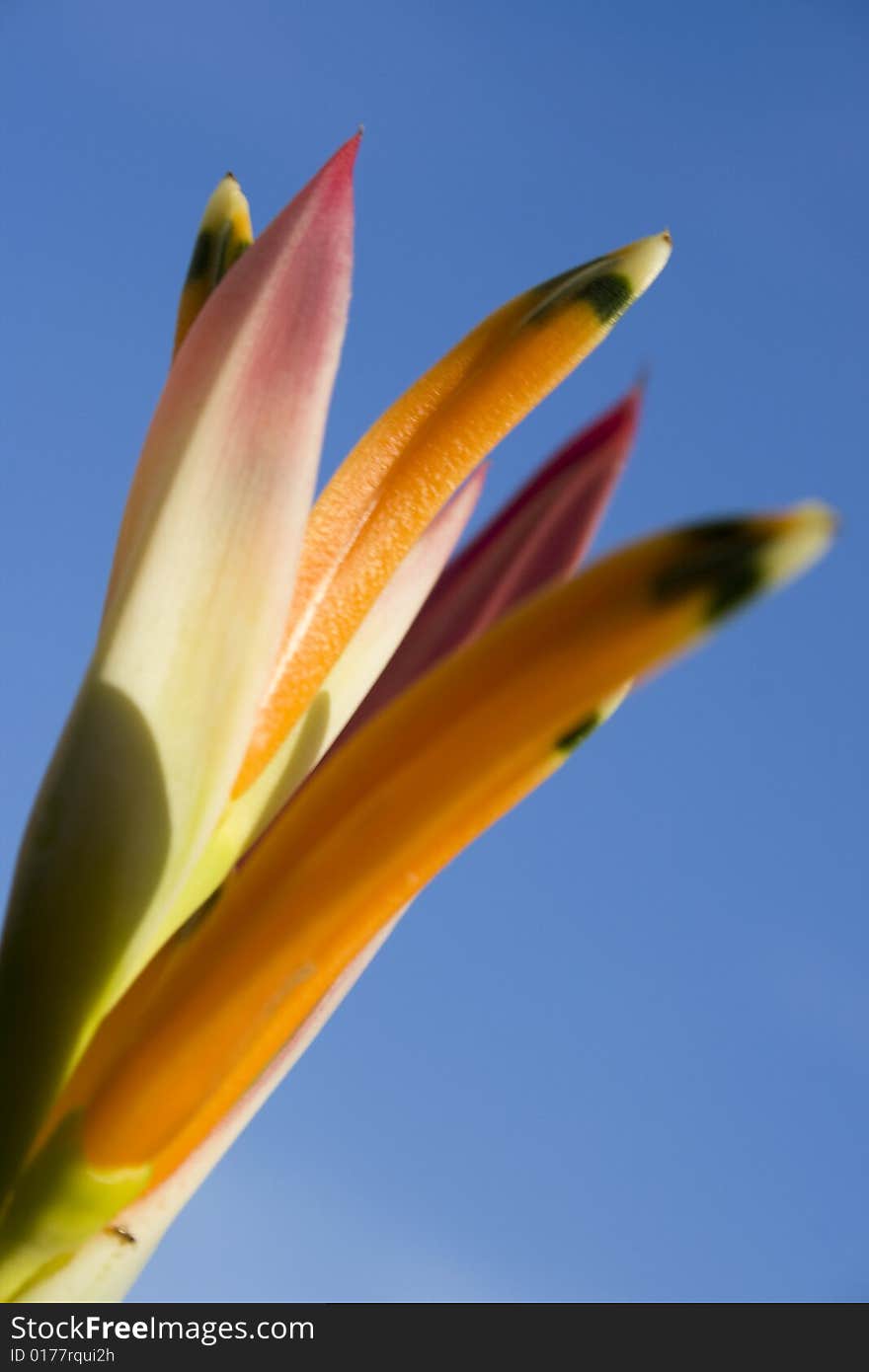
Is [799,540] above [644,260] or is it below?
below

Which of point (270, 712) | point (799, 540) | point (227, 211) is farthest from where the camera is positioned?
point (227, 211)

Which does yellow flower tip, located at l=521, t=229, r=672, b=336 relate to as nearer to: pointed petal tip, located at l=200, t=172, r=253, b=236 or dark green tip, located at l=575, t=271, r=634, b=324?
dark green tip, located at l=575, t=271, r=634, b=324

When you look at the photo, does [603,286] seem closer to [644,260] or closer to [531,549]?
[644,260]

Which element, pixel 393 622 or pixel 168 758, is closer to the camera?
pixel 168 758

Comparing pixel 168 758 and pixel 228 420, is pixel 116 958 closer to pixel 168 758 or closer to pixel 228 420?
pixel 168 758

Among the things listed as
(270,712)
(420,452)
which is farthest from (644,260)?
(270,712)

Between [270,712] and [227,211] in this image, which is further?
[227,211]
